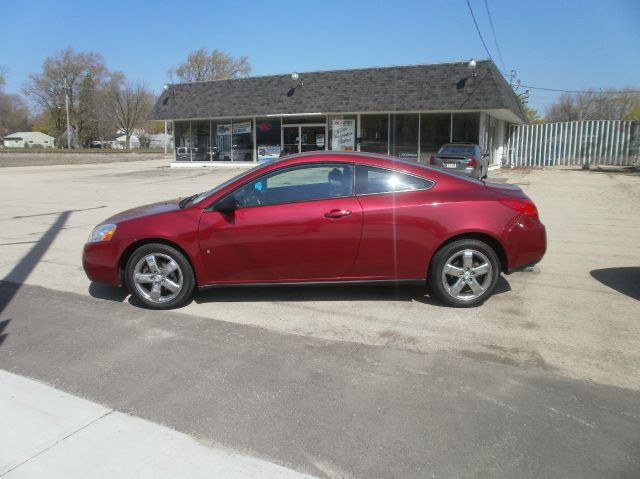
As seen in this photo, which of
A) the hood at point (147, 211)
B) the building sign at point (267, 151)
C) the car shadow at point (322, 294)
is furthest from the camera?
the building sign at point (267, 151)

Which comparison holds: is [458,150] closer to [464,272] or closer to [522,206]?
[522,206]

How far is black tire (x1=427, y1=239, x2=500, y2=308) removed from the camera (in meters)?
5.08

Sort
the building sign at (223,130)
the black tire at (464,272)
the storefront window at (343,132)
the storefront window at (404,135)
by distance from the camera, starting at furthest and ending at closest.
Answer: the building sign at (223,130)
the storefront window at (343,132)
the storefront window at (404,135)
the black tire at (464,272)

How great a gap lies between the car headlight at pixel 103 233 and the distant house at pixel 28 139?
390ft

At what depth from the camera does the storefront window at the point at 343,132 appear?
27531 mm

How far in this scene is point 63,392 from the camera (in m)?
3.63

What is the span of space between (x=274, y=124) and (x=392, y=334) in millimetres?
26276

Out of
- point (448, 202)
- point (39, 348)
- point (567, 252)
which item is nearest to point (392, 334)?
point (448, 202)

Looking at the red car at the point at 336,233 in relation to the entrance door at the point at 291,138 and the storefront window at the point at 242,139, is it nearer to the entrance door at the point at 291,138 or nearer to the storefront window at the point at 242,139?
the entrance door at the point at 291,138

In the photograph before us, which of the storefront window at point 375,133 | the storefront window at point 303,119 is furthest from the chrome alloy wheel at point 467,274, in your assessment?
the storefront window at point 303,119

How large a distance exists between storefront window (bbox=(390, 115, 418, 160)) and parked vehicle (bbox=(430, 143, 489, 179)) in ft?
21.4

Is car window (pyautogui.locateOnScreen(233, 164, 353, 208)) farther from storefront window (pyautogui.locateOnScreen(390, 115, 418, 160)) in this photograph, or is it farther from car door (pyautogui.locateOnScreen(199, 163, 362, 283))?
storefront window (pyautogui.locateOnScreen(390, 115, 418, 160))

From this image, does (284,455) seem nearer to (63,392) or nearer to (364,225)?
(63,392)

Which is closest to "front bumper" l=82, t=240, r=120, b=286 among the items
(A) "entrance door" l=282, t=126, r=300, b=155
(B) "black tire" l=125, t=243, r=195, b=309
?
(B) "black tire" l=125, t=243, r=195, b=309
